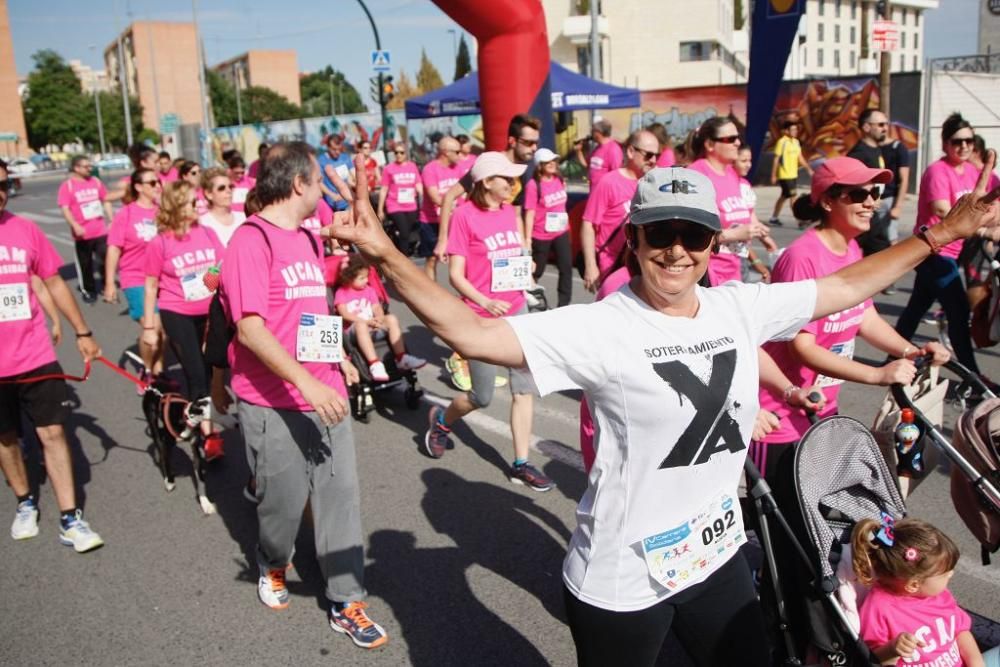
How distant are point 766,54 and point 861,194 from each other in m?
11.1

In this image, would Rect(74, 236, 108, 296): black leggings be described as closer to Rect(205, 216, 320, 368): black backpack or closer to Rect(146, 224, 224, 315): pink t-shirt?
Rect(146, 224, 224, 315): pink t-shirt

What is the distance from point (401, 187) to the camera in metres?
14.0

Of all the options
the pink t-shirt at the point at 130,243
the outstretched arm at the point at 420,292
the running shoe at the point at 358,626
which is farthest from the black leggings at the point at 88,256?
the outstretched arm at the point at 420,292

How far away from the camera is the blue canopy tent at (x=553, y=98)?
18.0m

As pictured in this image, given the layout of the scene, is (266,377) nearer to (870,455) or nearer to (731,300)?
(731,300)

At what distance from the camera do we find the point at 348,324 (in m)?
6.72

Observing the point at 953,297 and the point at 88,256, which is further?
the point at 88,256

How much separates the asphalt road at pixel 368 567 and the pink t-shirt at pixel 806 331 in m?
1.03

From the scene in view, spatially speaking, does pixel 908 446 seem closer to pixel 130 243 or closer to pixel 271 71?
pixel 130 243

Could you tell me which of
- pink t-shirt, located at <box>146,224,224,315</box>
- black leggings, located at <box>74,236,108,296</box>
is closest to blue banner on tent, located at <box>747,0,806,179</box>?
pink t-shirt, located at <box>146,224,224,315</box>

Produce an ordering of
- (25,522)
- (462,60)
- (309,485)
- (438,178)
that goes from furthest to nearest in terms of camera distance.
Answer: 1. (462,60)
2. (438,178)
3. (25,522)
4. (309,485)

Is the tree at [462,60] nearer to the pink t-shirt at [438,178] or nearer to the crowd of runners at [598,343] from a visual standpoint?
the pink t-shirt at [438,178]

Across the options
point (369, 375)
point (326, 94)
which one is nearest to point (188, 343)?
point (369, 375)

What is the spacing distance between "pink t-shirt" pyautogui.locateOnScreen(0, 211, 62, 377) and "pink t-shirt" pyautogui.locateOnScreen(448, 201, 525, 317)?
2254 millimetres
